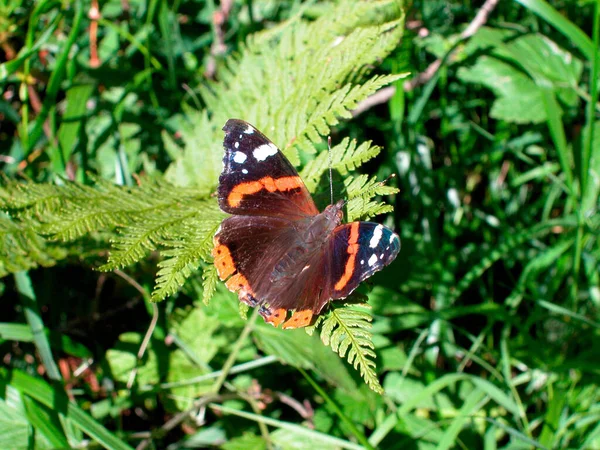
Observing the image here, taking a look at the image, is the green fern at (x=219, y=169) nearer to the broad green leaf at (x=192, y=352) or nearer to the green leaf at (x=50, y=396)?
the broad green leaf at (x=192, y=352)

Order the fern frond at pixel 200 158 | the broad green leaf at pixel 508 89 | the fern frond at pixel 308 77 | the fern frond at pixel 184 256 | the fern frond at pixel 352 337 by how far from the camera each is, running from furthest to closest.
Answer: the broad green leaf at pixel 508 89 → the fern frond at pixel 200 158 → the fern frond at pixel 308 77 → the fern frond at pixel 184 256 → the fern frond at pixel 352 337

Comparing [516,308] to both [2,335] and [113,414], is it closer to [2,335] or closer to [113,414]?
[113,414]

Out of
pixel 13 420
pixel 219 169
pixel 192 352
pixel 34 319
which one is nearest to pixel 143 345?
pixel 192 352

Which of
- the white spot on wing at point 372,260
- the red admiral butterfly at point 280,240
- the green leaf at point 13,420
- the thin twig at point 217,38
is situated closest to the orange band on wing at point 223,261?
the red admiral butterfly at point 280,240

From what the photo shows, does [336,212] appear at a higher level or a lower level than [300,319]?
higher

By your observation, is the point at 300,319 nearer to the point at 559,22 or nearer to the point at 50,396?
the point at 50,396
